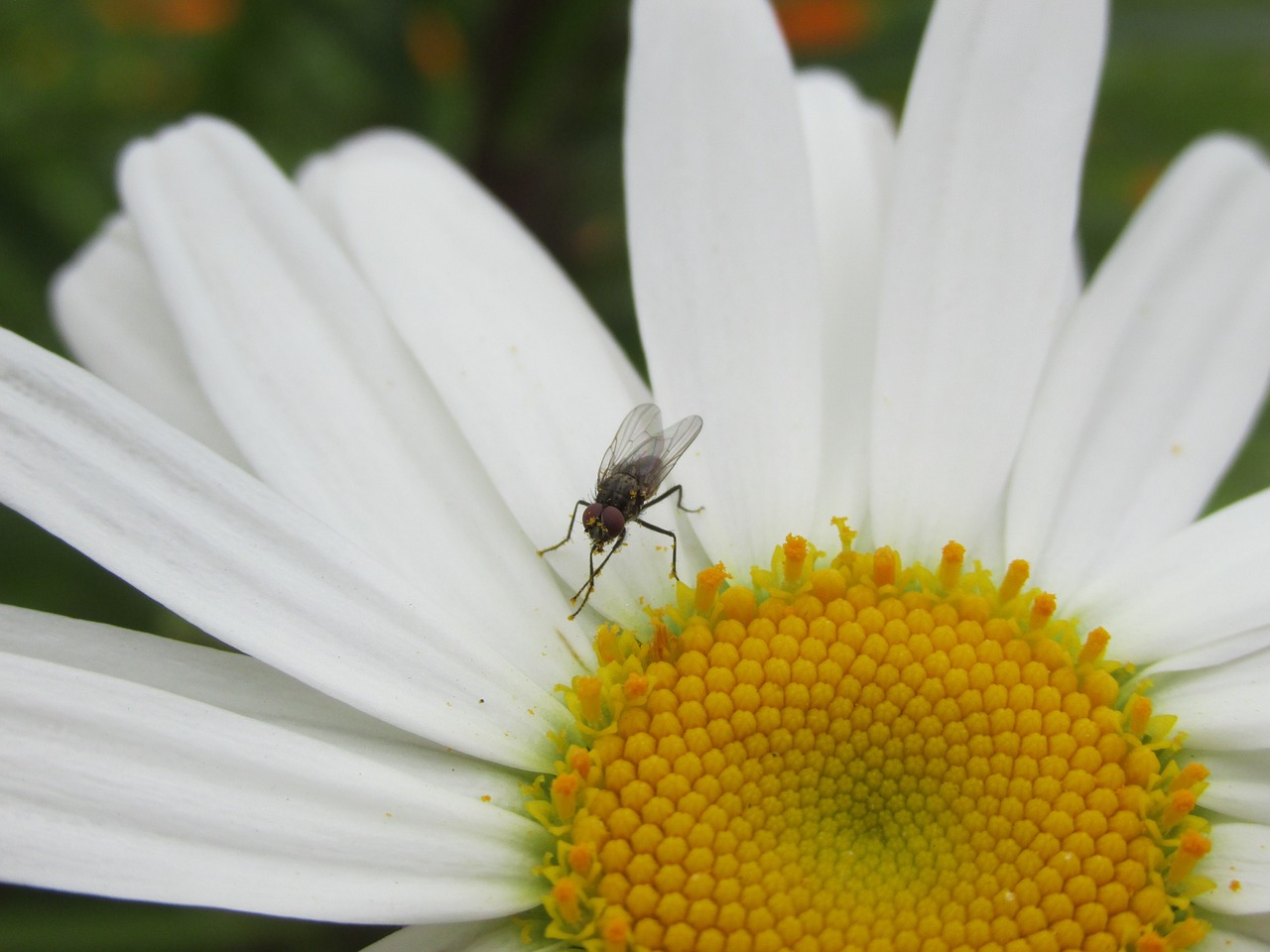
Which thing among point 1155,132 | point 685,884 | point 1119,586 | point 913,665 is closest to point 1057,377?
point 1119,586

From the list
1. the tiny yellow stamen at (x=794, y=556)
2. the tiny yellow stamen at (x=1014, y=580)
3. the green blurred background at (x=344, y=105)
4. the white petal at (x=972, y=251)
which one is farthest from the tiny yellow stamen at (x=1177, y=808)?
the green blurred background at (x=344, y=105)

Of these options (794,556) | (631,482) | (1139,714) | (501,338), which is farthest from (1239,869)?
(501,338)

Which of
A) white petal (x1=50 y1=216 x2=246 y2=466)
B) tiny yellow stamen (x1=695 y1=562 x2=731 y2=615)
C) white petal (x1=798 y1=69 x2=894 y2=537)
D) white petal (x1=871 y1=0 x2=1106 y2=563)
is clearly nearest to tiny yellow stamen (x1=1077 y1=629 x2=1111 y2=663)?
white petal (x1=871 y1=0 x2=1106 y2=563)

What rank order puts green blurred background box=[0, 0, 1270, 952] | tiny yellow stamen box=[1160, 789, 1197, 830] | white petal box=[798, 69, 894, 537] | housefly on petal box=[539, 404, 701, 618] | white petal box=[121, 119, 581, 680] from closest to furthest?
tiny yellow stamen box=[1160, 789, 1197, 830]
white petal box=[121, 119, 581, 680]
housefly on petal box=[539, 404, 701, 618]
white petal box=[798, 69, 894, 537]
green blurred background box=[0, 0, 1270, 952]

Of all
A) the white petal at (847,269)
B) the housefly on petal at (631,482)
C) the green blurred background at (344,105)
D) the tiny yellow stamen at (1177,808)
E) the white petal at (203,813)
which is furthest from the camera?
the green blurred background at (344,105)

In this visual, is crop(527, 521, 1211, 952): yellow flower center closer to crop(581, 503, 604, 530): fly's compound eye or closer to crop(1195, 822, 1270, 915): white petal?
crop(1195, 822, 1270, 915): white petal

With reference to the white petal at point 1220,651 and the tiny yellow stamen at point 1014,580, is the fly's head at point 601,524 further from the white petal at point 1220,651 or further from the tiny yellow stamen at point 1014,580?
the white petal at point 1220,651

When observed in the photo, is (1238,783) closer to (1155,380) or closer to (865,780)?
(865,780)

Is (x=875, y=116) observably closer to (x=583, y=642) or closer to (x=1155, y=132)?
(x=583, y=642)
